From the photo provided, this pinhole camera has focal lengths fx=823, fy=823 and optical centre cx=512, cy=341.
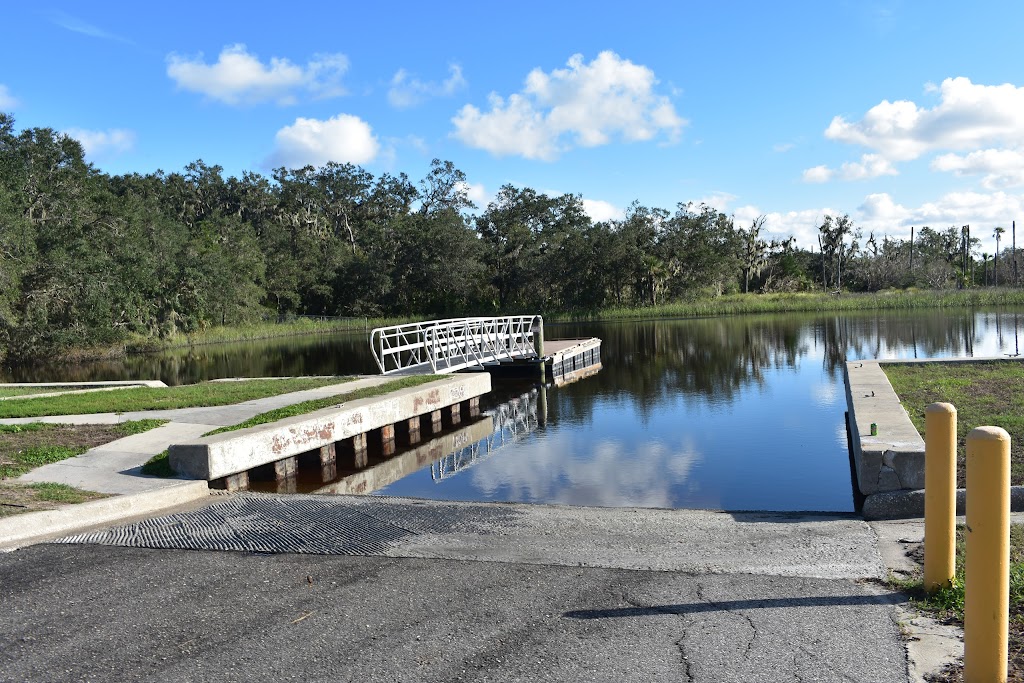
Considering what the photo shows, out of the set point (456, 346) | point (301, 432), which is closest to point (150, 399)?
point (301, 432)

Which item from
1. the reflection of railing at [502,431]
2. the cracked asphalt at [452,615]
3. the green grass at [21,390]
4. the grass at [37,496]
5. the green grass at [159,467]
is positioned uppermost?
the green grass at [21,390]

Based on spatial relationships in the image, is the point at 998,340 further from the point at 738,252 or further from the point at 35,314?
the point at 738,252

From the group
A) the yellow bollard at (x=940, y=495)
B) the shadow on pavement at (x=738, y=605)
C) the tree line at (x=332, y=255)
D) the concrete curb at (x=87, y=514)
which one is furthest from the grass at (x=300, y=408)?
the tree line at (x=332, y=255)

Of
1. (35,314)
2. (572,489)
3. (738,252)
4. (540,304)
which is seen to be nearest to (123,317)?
(35,314)

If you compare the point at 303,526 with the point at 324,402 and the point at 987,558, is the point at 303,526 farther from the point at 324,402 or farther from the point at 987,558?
the point at 324,402

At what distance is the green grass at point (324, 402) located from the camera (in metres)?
11.9

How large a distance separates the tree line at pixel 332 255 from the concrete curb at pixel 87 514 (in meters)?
30.0

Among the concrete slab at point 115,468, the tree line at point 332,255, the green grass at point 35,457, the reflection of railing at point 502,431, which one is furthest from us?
the tree line at point 332,255

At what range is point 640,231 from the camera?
6794cm

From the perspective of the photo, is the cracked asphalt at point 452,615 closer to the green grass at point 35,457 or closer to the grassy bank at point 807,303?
the green grass at point 35,457

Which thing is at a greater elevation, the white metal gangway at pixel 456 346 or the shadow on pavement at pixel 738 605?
the white metal gangway at pixel 456 346

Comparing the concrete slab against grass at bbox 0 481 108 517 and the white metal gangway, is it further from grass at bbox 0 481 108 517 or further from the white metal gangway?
the white metal gangway

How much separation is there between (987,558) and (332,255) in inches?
2780

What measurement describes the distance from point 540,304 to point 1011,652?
66.5 m
